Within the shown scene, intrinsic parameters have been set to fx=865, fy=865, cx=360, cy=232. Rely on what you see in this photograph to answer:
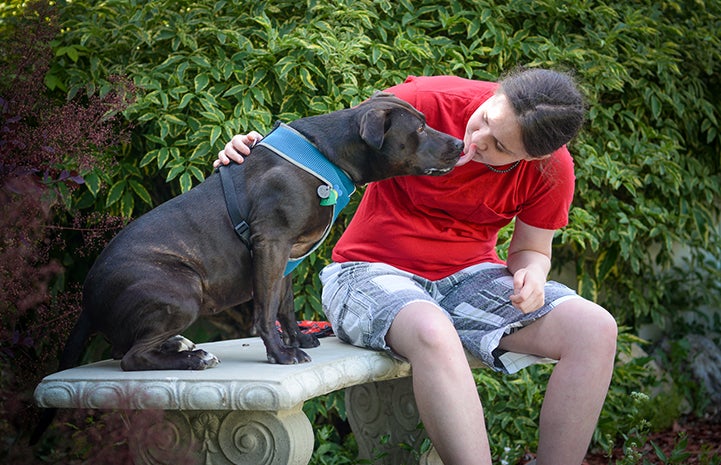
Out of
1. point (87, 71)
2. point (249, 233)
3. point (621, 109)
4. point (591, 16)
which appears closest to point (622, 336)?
point (621, 109)

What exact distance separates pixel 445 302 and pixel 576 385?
562 mm

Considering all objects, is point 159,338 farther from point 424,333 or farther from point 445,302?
point 445,302

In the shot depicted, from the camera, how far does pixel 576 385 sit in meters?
2.73

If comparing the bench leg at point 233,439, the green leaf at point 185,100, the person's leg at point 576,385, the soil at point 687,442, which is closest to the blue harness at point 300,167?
the bench leg at point 233,439

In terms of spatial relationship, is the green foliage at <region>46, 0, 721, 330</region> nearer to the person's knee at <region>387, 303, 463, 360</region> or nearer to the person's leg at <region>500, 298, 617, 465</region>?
the person's knee at <region>387, 303, 463, 360</region>

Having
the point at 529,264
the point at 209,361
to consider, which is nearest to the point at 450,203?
the point at 529,264

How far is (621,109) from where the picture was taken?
4.92 metres

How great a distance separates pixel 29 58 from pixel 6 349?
104 centimetres

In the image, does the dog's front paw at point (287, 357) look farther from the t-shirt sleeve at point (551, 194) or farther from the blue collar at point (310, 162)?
the t-shirt sleeve at point (551, 194)

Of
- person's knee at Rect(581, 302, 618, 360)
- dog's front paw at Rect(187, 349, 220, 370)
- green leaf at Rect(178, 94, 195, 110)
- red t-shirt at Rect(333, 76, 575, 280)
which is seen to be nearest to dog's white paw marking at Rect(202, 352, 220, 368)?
dog's front paw at Rect(187, 349, 220, 370)

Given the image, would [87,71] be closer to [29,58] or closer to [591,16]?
[29,58]

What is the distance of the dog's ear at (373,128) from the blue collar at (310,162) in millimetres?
149

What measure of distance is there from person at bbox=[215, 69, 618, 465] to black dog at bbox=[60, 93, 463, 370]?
0.18 m

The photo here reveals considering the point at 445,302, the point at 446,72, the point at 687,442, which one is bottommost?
the point at 687,442
